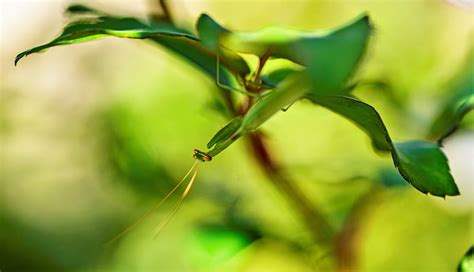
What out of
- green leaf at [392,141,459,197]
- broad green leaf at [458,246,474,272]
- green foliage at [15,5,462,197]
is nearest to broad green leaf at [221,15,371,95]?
green foliage at [15,5,462,197]

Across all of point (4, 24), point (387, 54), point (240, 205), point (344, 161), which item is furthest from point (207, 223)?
point (4, 24)

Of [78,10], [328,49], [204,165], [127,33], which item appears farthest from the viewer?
[204,165]

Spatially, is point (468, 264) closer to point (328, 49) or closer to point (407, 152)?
point (407, 152)

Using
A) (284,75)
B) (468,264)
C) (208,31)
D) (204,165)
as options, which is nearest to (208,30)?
(208,31)

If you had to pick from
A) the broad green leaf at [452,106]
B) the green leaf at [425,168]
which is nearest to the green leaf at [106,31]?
the green leaf at [425,168]

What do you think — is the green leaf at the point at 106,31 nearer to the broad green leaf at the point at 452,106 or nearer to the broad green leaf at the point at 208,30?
the broad green leaf at the point at 208,30

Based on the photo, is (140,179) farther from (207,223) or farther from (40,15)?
(40,15)

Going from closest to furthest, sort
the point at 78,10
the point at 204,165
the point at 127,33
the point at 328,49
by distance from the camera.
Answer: the point at 328,49 < the point at 127,33 < the point at 78,10 < the point at 204,165
